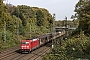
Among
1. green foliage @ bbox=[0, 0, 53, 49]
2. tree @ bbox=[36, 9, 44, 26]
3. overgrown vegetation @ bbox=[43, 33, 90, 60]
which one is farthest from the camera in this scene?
tree @ bbox=[36, 9, 44, 26]

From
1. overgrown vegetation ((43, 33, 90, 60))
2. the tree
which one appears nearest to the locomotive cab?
overgrown vegetation ((43, 33, 90, 60))

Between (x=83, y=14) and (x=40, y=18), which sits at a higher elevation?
(x=83, y=14)

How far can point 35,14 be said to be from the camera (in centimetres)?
10169

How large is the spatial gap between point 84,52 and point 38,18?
3072 inches

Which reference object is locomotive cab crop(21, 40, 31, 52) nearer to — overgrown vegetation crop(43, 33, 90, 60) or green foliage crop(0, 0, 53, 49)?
green foliage crop(0, 0, 53, 49)

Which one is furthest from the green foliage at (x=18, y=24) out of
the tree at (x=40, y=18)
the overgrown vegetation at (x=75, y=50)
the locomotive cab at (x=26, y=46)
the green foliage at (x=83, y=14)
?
the overgrown vegetation at (x=75, y=50)

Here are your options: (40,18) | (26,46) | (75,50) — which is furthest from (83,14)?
(40,18)

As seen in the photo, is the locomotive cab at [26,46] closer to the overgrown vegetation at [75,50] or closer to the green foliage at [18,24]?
the green foliage at [18,24]

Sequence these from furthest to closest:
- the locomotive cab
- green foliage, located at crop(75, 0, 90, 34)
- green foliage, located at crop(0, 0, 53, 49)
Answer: green foliage, located at crop(0, 0, 53, 49), the locomotive cab, green foliage, located at crop(75, 0, 90, 34)

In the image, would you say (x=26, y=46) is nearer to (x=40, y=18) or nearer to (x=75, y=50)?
(x=75, y=50)

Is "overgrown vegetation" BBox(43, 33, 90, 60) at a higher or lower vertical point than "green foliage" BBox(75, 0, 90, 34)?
lower

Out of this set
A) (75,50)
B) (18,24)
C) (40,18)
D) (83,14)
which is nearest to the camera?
(75,50)

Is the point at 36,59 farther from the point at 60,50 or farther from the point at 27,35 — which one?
the point at 27,35

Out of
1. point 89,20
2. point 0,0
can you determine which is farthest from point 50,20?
point 89,20
